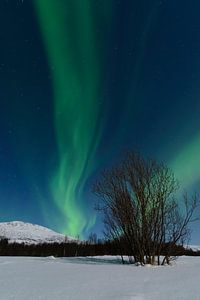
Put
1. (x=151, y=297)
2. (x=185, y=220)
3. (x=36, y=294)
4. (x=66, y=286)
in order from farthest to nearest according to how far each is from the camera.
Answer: (x=185, y=220), (x=66, y=286), (x=36, y=294), (x=151, y=297)

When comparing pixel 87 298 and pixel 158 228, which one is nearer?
pixel 87 298

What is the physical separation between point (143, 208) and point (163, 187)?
932mm

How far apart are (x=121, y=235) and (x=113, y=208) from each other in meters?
0.98

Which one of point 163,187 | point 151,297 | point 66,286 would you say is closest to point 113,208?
point 163,187

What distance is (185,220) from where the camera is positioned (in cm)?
1172

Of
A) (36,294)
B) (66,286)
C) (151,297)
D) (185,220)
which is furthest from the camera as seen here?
(185,220)

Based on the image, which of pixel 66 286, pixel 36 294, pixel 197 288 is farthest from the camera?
pixel 66 286

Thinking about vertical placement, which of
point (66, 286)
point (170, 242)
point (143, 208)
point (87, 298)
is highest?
point (143, 208)

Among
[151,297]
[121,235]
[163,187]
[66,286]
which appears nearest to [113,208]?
[121,235]

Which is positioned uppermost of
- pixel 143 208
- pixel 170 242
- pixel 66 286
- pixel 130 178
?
pixel 130 178

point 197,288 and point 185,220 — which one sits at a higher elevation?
point 185,220

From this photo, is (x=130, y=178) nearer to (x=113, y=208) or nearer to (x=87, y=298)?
(x=113, y=208)

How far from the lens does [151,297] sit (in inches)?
167

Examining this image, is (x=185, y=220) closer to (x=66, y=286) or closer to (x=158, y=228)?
A: (x=158, y=228)
